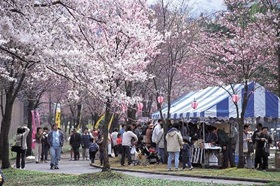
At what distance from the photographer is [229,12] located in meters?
17.0

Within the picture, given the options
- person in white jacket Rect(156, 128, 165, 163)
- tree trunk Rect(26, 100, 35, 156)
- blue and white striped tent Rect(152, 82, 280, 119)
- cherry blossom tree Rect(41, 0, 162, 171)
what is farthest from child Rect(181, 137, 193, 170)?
tree trunk Rect(26, 100, 35, 156)

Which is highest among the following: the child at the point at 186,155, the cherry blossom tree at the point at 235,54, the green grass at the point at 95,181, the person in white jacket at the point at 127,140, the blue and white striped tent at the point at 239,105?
the cherry blossom tree at the point at 235,54

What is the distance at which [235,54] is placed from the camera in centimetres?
1834

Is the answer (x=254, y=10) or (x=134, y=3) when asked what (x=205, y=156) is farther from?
(x=254, y=10)

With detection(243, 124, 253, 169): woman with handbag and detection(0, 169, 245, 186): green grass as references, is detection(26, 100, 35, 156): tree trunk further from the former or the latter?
detection(243, 124, 253, 169): woman with handbag

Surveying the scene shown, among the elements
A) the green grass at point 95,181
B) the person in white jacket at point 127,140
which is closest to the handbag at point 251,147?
the person in white jacket at point 127,140

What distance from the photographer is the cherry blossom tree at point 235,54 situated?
1694cm

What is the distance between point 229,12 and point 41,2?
9.17m

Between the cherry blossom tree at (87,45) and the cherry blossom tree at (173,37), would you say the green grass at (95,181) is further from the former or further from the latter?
the cherry blossom tree at (173,37)

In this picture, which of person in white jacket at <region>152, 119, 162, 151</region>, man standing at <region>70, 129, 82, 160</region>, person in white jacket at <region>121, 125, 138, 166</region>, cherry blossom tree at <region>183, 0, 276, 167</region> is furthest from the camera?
man standing at <region>70, 129, 82, 160</region>

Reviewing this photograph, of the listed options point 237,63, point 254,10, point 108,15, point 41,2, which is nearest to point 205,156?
point 237,63

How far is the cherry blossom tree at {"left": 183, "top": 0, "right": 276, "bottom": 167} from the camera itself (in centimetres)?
1694

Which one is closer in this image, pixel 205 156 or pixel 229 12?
pixel 229 12

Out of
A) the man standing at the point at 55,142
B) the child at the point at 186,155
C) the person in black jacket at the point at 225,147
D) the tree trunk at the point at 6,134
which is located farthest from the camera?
the man standing at the point at 55,142
